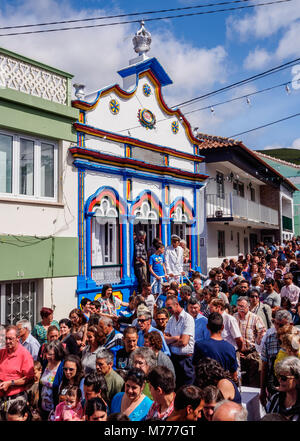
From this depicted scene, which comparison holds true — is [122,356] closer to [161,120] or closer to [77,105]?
[77,105]

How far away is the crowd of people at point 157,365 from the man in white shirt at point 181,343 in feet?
0.04

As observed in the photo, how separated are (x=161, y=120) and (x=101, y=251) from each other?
4.78 meters

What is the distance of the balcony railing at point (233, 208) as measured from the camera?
1741cm

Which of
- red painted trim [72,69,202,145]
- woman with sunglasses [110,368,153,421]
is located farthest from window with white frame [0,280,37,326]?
woman with sunglasses [110,368,153,421]

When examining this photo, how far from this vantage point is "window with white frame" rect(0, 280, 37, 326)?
8453mm

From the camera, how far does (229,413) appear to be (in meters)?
2.96

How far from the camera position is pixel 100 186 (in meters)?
10.6

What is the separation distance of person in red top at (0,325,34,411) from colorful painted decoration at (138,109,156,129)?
836cm

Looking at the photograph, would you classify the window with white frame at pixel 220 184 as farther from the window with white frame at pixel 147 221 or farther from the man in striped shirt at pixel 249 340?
the man in striped shirt at pixel 249 340

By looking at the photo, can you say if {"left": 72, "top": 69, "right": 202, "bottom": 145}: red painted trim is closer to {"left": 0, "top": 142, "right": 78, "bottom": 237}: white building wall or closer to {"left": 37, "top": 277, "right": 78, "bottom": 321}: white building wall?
{"left": 0, "top": 142, "right": 78, "bottom": 237}: white building wall

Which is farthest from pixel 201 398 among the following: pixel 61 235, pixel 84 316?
pixel 61 235

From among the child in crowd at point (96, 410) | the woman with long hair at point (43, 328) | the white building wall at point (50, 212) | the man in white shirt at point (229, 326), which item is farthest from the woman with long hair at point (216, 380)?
the white building wall at point (50, 212)

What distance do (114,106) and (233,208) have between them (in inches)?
359

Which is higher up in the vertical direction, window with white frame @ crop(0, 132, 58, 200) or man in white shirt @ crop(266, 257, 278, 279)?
window with white frame @ crop(0, 132, 58, 200)
